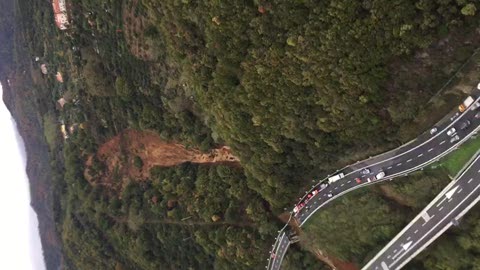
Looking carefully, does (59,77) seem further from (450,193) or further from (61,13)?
(450,193)

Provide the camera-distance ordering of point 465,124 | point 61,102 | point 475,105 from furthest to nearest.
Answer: point 61,102 → point 465,124 → point 475,105

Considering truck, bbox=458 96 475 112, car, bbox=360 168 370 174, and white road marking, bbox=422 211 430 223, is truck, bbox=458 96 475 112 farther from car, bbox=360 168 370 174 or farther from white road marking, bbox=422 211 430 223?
car, bbox=360 168 370 174

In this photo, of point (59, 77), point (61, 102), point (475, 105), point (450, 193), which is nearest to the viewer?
point (475, 105)

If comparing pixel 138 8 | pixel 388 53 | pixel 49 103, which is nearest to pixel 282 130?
pixel 388 53

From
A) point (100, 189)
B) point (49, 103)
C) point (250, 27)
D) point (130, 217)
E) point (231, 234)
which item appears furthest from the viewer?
point (49, 103)

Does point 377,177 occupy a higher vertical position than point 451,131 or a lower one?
lower

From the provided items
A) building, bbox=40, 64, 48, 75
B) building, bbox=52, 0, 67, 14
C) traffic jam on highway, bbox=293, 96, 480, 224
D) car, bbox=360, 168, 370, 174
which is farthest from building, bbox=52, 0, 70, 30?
car, bbox=360, 168, 370, 174

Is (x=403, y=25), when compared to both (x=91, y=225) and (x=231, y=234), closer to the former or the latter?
(x=231, y=234)

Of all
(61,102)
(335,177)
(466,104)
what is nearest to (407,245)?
(335,177)
